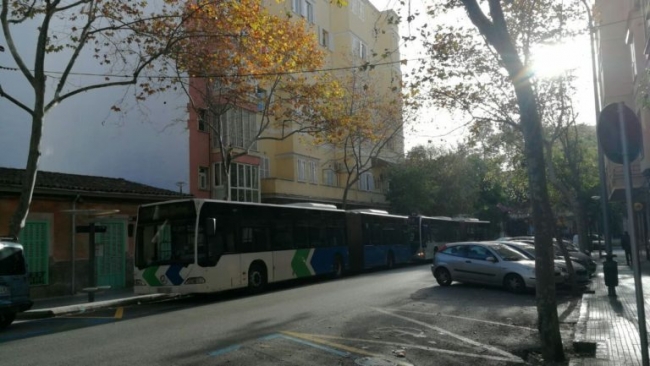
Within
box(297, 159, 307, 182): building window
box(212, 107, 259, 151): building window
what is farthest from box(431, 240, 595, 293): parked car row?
box(297, 159, 307, 182): building window

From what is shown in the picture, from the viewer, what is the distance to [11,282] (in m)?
12.3

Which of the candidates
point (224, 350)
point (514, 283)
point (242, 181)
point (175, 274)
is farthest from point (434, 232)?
point (224, 350)

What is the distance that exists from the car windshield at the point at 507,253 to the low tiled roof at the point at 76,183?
520 inches

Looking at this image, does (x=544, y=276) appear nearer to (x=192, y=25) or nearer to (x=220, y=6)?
(x=220, y=6)

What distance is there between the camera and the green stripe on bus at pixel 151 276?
650 inches

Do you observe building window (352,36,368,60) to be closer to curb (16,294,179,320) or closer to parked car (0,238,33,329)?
curb (16,294,179,320)

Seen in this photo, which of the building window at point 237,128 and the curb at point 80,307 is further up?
the building window at point 237,128

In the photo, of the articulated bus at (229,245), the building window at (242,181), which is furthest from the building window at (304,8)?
the articulated bus at (229,245)

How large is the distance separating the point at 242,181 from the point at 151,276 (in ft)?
47.8

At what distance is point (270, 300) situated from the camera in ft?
52.8

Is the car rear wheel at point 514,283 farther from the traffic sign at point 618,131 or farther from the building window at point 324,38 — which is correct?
the building window at point 324,38

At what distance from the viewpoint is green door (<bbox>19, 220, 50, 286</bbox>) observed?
1923 cm

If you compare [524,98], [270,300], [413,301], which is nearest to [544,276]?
[524,98]

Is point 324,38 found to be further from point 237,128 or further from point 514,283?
point 514,283
